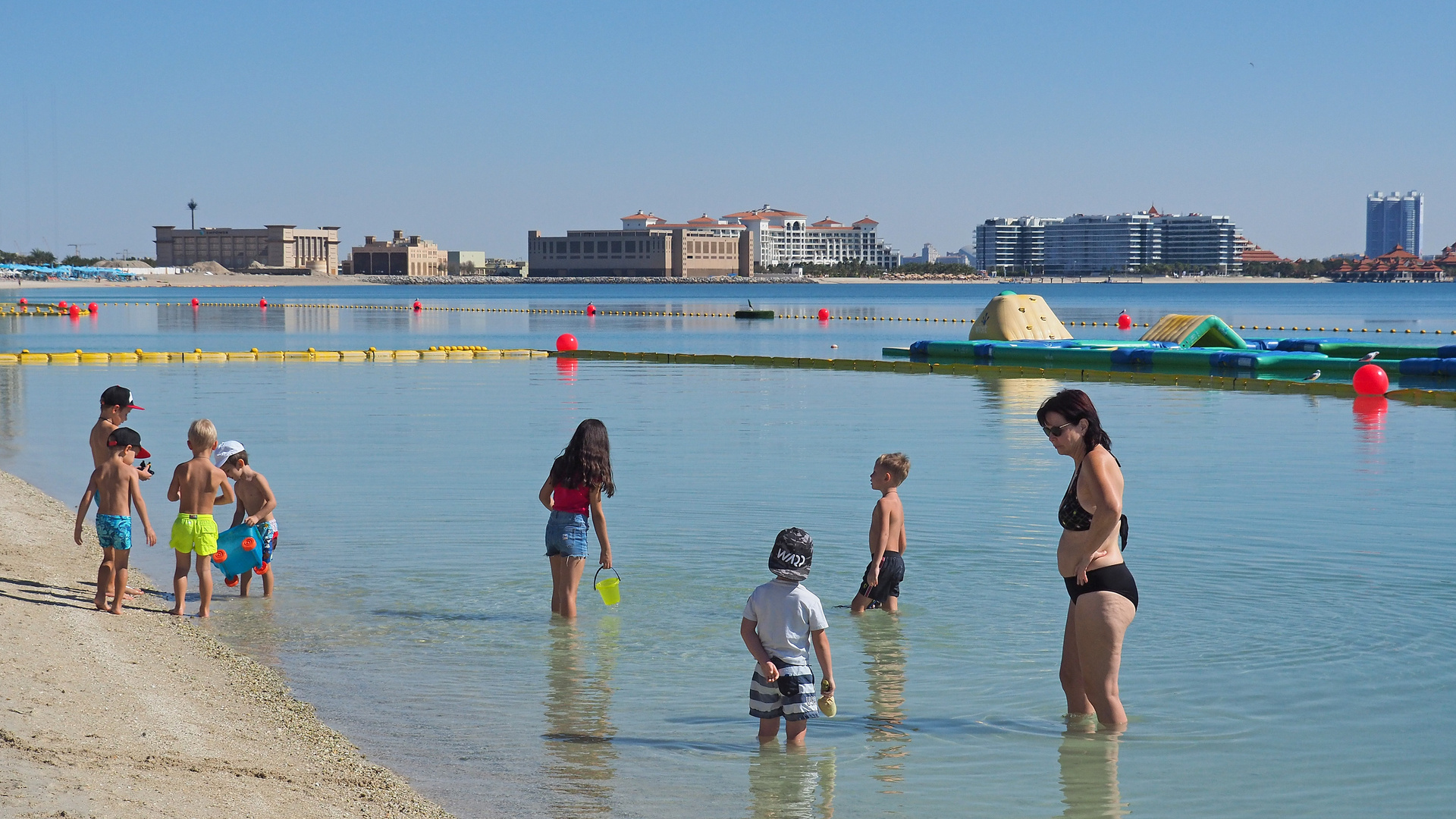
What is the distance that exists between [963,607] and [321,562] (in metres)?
4.64

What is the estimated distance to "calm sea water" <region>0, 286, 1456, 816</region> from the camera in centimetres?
617

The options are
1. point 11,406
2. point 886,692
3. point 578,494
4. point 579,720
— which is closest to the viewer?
point 579,720

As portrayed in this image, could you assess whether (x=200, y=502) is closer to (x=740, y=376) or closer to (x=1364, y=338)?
(x=740, y=376)

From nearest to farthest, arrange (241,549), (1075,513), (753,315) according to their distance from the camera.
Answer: (1075,513) < (241,549) < (753,315)

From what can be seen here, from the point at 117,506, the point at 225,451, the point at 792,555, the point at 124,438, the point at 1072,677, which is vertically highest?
the point at 124,438

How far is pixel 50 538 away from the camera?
10984 mm

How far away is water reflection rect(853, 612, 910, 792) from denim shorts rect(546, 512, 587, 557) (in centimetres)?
170

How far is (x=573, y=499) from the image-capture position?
8.28 m

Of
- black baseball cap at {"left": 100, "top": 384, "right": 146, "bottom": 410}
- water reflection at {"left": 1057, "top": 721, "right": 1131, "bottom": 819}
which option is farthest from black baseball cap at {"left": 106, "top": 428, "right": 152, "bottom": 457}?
water reflection at {"left": 1057, "top": 721, "right": 1131, "bottom": 819}

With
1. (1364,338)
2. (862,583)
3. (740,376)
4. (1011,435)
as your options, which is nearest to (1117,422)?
(1011,435)

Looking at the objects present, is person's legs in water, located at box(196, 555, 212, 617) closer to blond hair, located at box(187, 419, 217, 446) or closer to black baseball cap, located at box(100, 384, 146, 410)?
blond hair, located at box(187, 419, 217, 446)

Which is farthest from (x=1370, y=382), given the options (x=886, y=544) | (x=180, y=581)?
(x=180, y=581)

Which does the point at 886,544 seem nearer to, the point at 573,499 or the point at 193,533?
the point at 573,499

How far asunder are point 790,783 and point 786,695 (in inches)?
14.9
